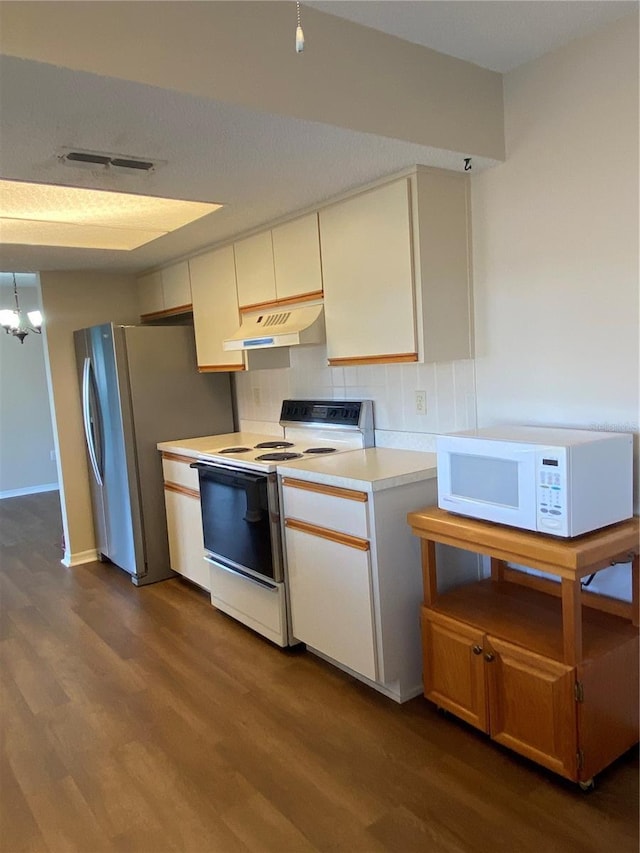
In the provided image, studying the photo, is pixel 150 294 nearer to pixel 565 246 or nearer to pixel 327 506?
pixel 327 506

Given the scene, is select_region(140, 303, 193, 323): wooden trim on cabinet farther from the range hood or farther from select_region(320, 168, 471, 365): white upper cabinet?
select_region(320, 168, 471, 365): white upper cabinet

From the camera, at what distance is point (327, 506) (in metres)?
2.56

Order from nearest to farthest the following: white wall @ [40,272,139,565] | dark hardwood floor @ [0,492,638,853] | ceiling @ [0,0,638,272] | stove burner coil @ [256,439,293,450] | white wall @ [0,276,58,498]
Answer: ceiling @ [0,0,638,272]
dark hardwood floor @ [0,492,638,853]
stove burner coil @ [256,439,293,450]
white wall @ [40,272,139,565]
white wall @ [0,276,58,498]

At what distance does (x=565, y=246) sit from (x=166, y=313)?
9.40 ft

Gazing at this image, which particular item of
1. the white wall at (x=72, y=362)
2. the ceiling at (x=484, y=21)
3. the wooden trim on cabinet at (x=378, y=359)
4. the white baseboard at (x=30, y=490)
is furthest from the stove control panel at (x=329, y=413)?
the white baseboard at (x=30, y=490)

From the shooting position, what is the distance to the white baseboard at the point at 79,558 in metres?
4.54

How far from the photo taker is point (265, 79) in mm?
1771

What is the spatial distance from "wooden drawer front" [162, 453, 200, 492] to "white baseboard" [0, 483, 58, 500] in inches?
160

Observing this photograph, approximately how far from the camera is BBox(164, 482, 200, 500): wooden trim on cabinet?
11.8ft

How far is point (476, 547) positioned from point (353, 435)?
125 cm

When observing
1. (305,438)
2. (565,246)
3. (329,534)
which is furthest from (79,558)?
(565,246)

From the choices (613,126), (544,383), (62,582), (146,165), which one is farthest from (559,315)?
(62,582)

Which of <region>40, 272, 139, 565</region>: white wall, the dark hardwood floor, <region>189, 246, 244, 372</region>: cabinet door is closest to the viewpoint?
the dark hardwood floor

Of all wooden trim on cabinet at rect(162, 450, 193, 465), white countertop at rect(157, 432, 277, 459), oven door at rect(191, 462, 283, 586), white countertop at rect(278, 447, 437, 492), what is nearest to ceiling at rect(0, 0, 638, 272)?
white countertop at rect(278, 447, 437, 492)
